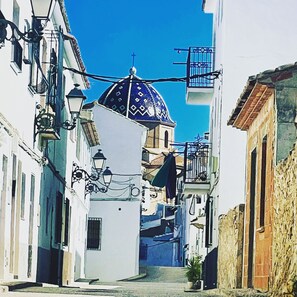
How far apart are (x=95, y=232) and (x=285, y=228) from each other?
114 feet

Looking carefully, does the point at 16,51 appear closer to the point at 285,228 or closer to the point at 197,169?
the point at 285,228

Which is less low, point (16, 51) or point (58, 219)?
point (16, 51)

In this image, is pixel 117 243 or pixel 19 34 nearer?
pixel 19 34

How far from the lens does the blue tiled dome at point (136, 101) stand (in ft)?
235

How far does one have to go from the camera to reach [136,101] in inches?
2918

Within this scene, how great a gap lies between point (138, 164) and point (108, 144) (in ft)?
5.96

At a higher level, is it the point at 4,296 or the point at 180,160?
the point at 180,160

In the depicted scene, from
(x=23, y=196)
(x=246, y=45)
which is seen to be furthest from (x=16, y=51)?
(x=246, y=45)

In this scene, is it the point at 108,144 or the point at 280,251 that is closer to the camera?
the point at 280,251

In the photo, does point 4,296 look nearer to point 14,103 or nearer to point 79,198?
point 14,103

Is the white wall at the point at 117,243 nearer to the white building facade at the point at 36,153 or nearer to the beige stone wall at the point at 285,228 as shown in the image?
the white building facade at the point at 36,153

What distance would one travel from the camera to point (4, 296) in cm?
1227

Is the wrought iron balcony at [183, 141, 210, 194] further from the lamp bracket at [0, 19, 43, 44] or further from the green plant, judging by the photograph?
the lamp bracket at [0, 19, 43, 44]

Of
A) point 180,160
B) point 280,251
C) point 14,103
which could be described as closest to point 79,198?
point 14,103
